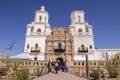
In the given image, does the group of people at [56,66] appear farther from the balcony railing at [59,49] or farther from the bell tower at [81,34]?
the bell tower at [81,34]

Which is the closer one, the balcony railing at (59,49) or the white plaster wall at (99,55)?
the balcony railing at (59,49)

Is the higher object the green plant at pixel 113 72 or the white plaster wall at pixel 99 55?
the white plaster wall at pixel 99 55

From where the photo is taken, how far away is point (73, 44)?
3925cm

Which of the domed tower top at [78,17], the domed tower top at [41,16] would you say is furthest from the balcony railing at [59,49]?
the domed tower top at [41,16]

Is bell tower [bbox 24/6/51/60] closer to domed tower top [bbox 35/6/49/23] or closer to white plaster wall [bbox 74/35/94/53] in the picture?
domed tower top [bbox 35/6/49/23]

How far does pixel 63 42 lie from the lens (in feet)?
129

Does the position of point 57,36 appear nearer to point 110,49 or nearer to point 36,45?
point 36,45

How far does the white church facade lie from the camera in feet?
126

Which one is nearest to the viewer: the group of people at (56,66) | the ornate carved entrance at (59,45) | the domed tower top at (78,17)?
the group of people at (56,66)

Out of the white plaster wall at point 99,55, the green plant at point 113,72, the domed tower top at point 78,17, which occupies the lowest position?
the green plant at point 113,72

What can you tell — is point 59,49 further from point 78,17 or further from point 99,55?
point 78,17

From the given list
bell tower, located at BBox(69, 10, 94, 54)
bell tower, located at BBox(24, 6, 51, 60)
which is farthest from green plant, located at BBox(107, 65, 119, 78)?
bell tower, located at BBox(24, 6, 51, 60)

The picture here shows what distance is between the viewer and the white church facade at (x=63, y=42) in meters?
38.5

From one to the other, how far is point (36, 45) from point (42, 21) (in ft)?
24.6
